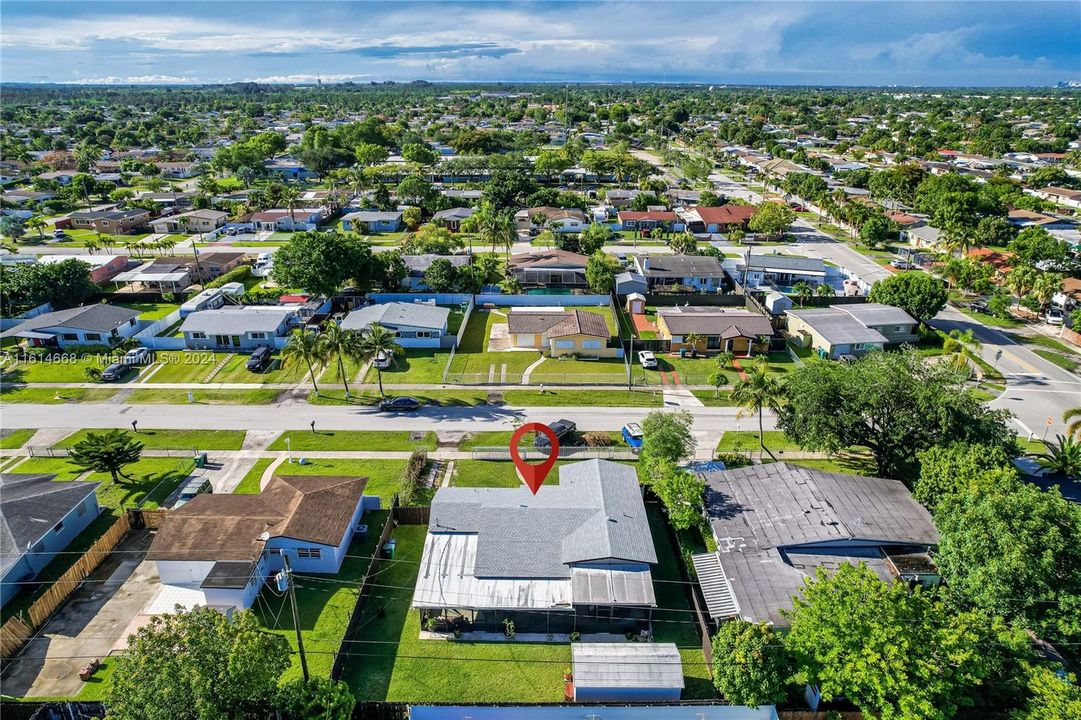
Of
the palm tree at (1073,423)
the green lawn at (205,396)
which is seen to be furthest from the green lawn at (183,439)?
the palm tree at (1073,423)

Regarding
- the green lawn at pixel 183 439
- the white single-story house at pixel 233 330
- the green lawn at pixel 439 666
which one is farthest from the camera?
the white single-story house at pixel 233 330

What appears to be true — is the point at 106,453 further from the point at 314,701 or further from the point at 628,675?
the point at 628,675

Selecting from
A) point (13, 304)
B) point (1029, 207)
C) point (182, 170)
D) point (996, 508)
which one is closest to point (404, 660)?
point (996, 508)

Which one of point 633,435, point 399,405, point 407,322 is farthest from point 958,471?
point 407,322

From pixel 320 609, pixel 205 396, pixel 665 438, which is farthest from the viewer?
pixel 205 396

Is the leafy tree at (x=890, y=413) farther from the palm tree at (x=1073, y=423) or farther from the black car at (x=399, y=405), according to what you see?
the black car at (x=399, y=405)

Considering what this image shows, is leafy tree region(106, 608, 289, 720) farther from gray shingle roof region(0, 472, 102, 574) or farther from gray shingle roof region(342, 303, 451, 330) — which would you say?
gray shingle roof region(342, 303, 451, 330)
